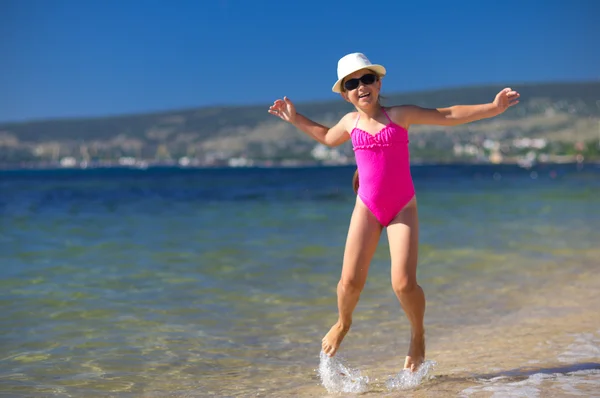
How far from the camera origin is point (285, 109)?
559 cm

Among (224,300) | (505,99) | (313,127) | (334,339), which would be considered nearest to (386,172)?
(313,127)

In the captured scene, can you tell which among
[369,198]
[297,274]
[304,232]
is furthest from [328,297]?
[304,232]

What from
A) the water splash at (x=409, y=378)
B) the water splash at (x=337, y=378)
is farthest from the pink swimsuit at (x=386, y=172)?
the water splash at (x=337, y=378)

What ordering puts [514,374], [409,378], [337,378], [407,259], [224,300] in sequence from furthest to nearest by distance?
[224,300], [337,378], [514,374], [409,378], [407,259]

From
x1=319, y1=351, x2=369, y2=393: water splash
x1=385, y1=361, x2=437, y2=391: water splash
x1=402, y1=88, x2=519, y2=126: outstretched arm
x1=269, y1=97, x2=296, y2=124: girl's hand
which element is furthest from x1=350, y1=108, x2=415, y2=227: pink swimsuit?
x1=319, y1=351, x2=369, y2=393: water splash

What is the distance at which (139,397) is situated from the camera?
5691 mm

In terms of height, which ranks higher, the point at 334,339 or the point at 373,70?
the point at 373,70

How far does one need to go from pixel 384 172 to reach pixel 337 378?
154cm

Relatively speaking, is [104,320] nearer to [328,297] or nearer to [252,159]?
[328,297]

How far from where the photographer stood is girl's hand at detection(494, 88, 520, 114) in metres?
5.07

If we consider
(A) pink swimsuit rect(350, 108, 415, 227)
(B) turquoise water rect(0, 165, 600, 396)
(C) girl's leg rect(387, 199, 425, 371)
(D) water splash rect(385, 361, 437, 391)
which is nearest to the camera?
(C) girl's leg rect(387, 199, 425, 371)

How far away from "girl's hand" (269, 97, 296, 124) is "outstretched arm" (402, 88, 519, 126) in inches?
32.6

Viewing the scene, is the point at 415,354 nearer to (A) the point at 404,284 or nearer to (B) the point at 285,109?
(A) the point at 404,284

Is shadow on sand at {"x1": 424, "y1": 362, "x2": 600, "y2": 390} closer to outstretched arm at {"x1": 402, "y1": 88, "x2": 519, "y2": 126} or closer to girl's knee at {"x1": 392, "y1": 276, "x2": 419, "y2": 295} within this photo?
girl's knee at {"x1": 392, "y1": 276, "x2": 419, "y2": 295}
